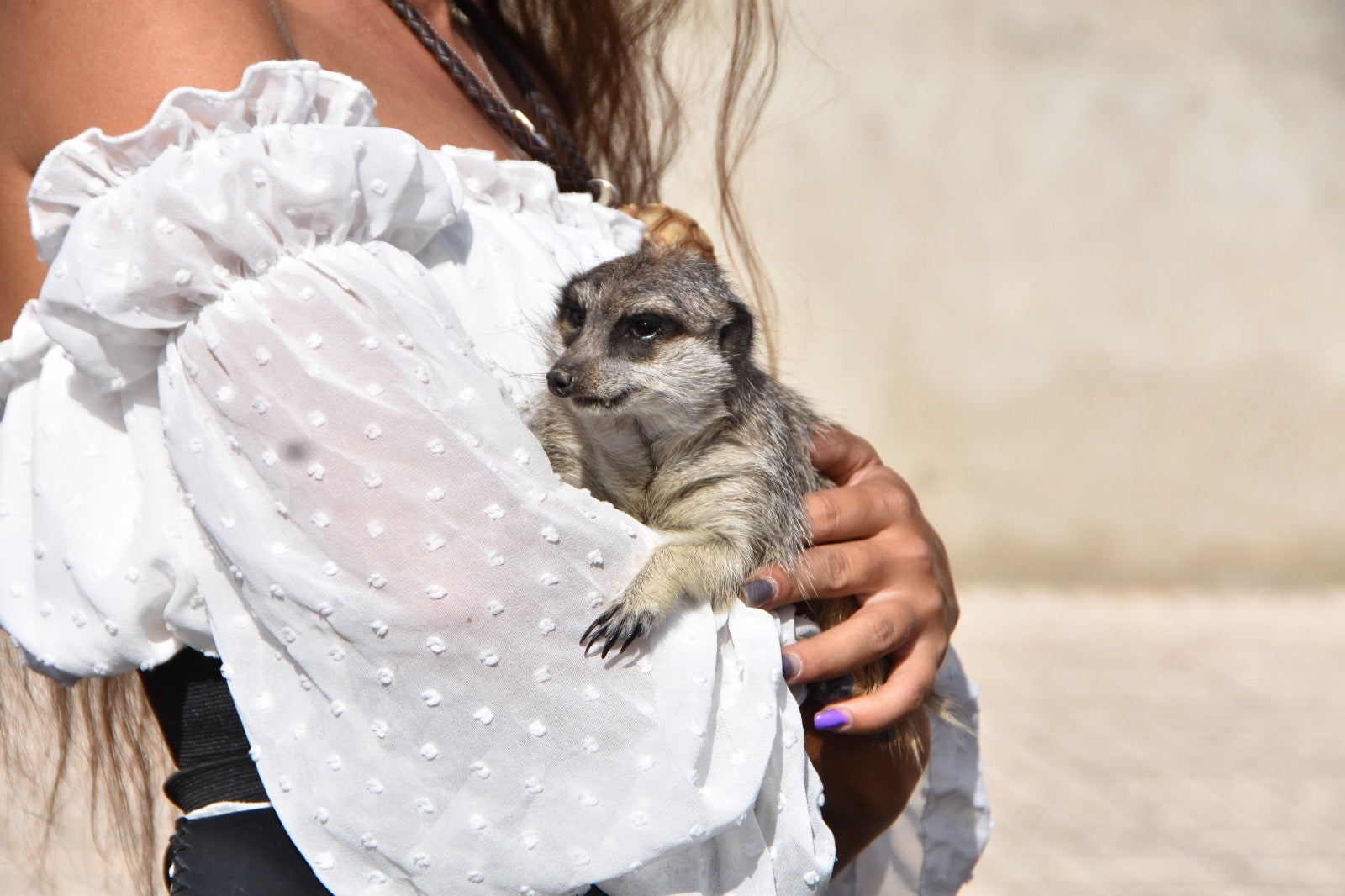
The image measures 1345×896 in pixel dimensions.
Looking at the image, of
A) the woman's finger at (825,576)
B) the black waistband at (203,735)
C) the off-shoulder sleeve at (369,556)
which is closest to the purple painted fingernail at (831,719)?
the woman's finger at (825,576)

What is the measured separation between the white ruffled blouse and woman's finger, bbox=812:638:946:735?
245 mm

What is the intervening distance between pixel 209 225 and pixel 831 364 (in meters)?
7.48

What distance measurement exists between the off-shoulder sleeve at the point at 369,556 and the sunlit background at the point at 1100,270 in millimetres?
6626

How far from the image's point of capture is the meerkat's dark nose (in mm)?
1862

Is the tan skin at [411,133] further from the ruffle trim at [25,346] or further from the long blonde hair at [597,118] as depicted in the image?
the long blonde hair at [597,118]

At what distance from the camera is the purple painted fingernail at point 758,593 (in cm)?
172

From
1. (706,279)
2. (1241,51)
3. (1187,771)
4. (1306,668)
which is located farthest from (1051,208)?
(706,279)

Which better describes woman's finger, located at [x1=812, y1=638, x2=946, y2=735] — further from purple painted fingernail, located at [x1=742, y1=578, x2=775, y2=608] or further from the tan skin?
purple painted fingernail, located at [x1=742, y1=578, x2=775, y2=608]

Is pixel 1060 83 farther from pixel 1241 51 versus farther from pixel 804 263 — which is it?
pixel 804 263

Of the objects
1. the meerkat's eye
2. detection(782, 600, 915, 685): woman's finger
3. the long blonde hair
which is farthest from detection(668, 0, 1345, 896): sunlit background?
detection(782, 600, 915, 685): woman's finger

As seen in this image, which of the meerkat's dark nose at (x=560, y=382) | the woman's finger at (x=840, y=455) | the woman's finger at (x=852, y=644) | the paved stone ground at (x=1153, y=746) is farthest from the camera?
the paved stone ground at (x=1153, y=746)

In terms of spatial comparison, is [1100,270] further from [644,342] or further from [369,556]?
[369,556]

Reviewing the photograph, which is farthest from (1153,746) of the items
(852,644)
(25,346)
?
(25,346)

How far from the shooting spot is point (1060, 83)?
8.21 metres
